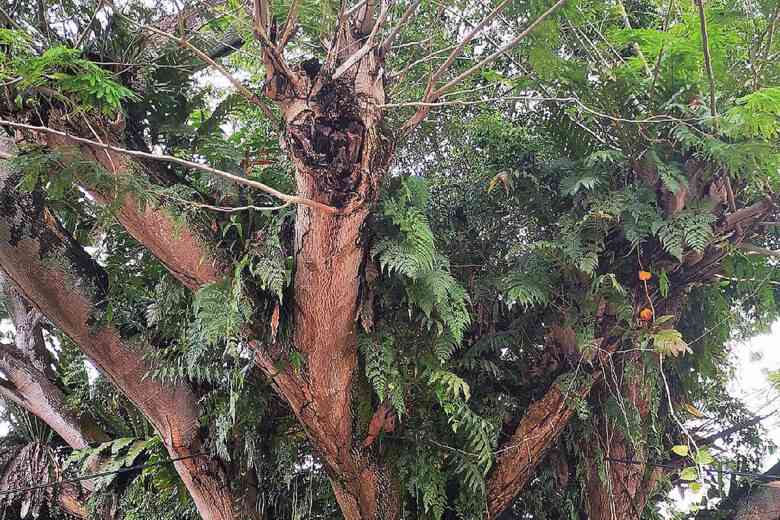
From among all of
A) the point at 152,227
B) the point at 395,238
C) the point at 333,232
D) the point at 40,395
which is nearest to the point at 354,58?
the point at 333,232

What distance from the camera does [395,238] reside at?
2293 mm

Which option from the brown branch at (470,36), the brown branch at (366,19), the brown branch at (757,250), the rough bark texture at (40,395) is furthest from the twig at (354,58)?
the rough bark texture at (40,395)

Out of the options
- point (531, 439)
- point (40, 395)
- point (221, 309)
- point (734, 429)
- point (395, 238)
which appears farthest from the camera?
point (40, 395)

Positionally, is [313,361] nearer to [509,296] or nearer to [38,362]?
[509,296]

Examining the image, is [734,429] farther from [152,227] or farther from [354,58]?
[152,227]

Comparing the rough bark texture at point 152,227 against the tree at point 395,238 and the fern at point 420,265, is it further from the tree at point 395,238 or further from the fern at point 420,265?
the fern at point 420,265

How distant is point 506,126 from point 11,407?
3.51 m

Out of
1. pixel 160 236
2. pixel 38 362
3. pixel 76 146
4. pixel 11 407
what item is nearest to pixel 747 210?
pixel 160 236

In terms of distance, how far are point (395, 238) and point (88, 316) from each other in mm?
1350

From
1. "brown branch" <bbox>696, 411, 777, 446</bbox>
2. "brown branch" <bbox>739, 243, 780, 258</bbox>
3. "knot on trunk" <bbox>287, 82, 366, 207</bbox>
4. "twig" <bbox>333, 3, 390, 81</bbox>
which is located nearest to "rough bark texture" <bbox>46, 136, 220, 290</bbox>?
"knot on trunk" <bbox>287, 82, 366, 207</bbox>

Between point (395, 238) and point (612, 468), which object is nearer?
point (395, 238)

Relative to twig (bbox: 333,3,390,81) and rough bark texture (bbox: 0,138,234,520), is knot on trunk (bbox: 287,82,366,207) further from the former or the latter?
rough bark texture (bbox: 0,138,234,520)

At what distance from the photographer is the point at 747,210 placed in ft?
8.45

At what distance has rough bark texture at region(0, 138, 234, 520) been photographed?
2.43m
